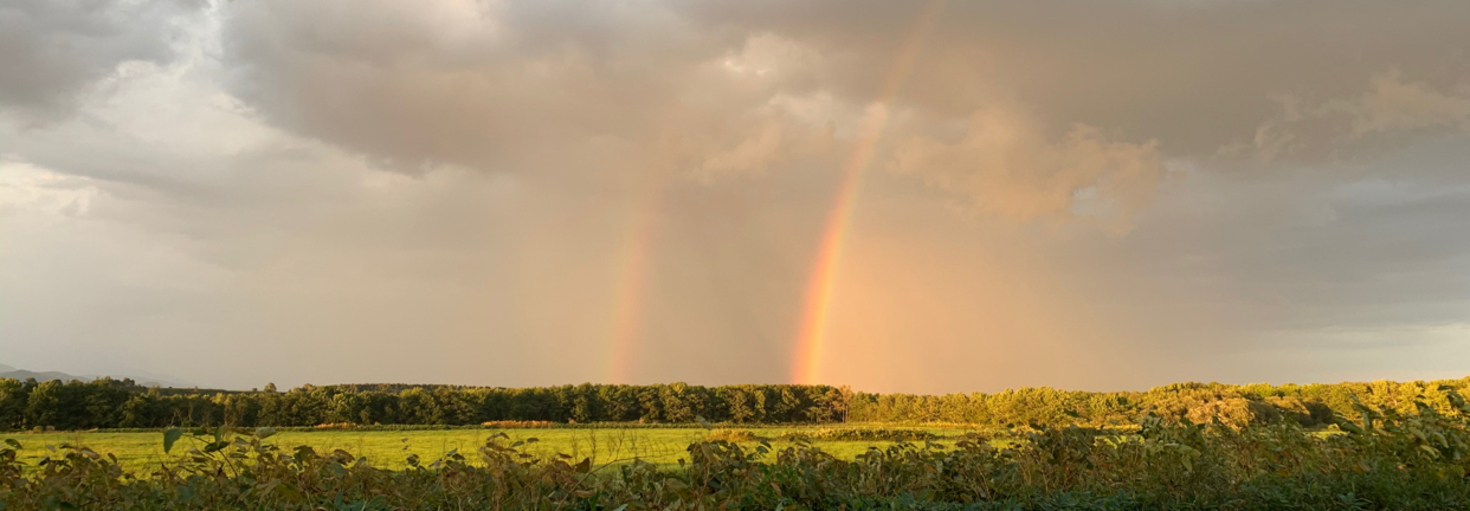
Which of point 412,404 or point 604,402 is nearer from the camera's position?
point 412,404

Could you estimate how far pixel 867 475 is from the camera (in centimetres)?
739

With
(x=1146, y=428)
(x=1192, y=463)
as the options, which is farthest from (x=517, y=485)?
(x=1146, y=428)

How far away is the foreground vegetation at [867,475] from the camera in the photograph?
18.1 ft

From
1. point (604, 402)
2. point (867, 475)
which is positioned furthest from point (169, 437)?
point (604, 402)

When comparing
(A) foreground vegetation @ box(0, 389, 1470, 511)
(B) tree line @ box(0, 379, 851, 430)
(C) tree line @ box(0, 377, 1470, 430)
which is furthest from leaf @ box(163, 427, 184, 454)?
(B) tree line @ box(0, 379, 851, 430)

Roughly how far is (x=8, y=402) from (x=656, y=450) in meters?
84.1

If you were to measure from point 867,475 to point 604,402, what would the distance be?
330 feet

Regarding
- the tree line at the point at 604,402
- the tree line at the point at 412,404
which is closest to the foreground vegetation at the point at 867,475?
the tree line at the point at 604,402

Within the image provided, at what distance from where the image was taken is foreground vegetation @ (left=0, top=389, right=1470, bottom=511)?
551 centimetres

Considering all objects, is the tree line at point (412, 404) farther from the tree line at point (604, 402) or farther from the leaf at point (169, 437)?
the leaf at point (169, 437)

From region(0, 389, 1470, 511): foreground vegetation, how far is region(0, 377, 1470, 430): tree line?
26262mm

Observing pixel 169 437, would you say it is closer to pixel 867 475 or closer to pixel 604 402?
pixel 867 475

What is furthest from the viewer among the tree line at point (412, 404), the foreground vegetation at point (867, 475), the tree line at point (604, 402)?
the tree line at point (412, 404)

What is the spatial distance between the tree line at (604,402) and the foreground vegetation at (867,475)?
2626 cm
